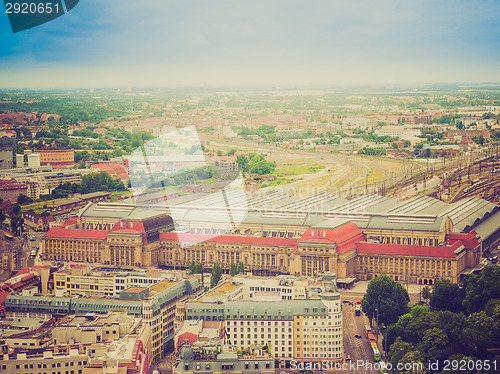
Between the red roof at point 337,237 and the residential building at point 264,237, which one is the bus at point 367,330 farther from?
→ the red roof at point 337,237

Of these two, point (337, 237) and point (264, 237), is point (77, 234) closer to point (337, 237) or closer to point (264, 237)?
point (264, 237)

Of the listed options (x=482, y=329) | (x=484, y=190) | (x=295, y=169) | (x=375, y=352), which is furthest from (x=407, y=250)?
(x=295, y=169)

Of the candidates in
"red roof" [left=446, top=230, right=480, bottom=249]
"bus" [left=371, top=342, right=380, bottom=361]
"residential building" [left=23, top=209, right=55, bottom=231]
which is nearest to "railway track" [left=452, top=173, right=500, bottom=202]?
"red roof" [left=446, top=230, right=480, bottom=249]

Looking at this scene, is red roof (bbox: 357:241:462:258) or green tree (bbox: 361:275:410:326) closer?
green tree (bbox: 361:275:410:326)

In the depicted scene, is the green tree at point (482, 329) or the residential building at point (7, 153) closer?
the green tree at point (482, 329)

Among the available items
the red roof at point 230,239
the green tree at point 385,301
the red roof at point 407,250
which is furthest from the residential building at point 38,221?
the green tree at point 385,301

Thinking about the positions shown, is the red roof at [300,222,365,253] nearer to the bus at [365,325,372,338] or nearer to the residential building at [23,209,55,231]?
the bus at [365,325,372,338]
